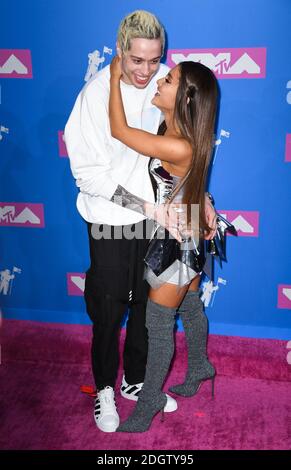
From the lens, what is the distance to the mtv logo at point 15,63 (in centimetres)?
246

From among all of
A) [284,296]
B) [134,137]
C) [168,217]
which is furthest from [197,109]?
[284,296]

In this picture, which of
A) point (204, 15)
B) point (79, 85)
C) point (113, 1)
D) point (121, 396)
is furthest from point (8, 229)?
point (204, 15)

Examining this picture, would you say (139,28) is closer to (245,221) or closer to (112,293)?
(112,293)

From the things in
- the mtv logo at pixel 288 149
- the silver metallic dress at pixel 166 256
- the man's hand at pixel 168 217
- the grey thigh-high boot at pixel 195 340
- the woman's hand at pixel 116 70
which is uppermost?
the woman's hand at pixel 116 70

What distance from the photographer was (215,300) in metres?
2.78

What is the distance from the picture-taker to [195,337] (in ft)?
7.55

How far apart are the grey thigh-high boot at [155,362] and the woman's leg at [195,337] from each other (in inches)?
6.2

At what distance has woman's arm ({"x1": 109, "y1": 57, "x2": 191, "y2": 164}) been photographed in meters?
1.86

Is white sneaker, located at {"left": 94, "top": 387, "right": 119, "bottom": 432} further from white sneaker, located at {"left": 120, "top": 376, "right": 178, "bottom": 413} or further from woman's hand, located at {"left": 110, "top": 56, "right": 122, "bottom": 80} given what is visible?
woman's hand, located at {"left": 110, "top": 56, "right": 122, "bottom": 80}

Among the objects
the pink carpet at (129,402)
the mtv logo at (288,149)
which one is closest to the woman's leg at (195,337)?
the pink carpet at (129,402)

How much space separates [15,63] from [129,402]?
5.33 ft

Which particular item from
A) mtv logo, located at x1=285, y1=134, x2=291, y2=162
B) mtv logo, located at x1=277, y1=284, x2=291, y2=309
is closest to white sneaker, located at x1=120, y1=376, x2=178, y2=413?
mtv logo, located at x1=277, y1=284, x2=291, y2=309

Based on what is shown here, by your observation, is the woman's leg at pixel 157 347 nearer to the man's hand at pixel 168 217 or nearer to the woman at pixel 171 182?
the woman at pixel 171 182

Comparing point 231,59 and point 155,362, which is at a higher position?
point 231,59
